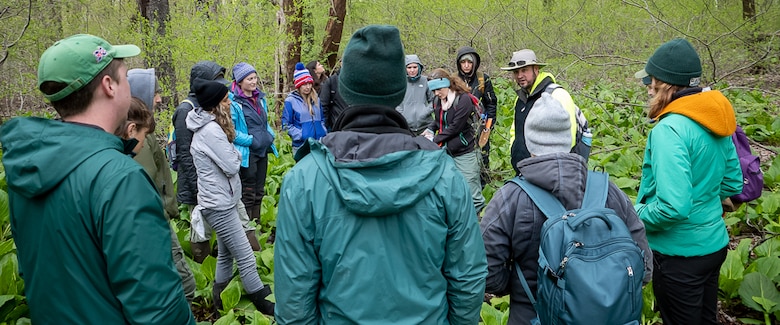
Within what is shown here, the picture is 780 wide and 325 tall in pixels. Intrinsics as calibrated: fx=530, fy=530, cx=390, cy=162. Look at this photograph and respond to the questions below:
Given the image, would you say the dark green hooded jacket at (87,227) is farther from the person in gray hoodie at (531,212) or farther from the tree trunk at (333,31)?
the tree trunk at (333,31)

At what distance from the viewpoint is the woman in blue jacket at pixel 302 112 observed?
19.4ft

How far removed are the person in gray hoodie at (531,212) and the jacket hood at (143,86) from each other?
7.24ft

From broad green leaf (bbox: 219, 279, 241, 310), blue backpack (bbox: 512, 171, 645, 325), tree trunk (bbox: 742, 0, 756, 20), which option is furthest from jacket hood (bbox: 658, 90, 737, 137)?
tree trunk (bbox: 742, 0, 756, 20)

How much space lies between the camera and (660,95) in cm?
271

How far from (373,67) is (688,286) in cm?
199

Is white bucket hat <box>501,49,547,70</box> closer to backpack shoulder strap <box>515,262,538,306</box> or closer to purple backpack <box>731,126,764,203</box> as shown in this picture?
purple backpack <box>731,126,764,203</box>

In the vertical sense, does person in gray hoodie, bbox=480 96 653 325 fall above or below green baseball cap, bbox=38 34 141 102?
below

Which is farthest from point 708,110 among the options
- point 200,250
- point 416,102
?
point 416,102

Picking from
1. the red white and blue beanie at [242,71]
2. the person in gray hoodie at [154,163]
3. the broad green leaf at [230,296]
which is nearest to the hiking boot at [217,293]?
the broad green leaf at [230,296]

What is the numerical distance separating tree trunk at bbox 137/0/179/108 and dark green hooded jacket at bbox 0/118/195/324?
698cm

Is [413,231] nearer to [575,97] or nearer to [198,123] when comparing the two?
[198,123]

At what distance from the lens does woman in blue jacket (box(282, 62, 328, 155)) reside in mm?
5926

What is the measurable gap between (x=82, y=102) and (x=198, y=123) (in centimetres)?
183

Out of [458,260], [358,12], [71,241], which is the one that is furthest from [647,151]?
[358,12]
